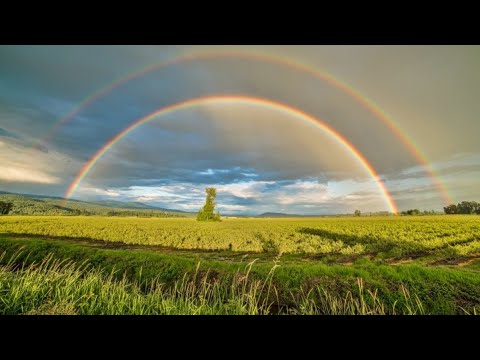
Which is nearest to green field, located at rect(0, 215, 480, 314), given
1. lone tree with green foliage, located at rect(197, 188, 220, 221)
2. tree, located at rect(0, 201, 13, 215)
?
lone tree with green foliage, located at rect(197, 188, 220, 221)

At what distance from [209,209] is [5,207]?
178 ft

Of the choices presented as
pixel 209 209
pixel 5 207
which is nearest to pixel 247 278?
pixel 209 209

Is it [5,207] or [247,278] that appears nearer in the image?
[247,278]

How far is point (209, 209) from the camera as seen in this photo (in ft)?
244

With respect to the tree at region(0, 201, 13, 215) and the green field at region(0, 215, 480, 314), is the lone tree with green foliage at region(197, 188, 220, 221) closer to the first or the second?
the green field at region(0, 215, 480, 314)

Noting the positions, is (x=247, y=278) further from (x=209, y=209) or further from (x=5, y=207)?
(x=5, y=207)

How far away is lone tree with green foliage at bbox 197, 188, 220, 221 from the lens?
2889 inches

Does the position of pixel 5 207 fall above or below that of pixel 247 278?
above

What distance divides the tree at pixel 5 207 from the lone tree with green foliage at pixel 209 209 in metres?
50.7
